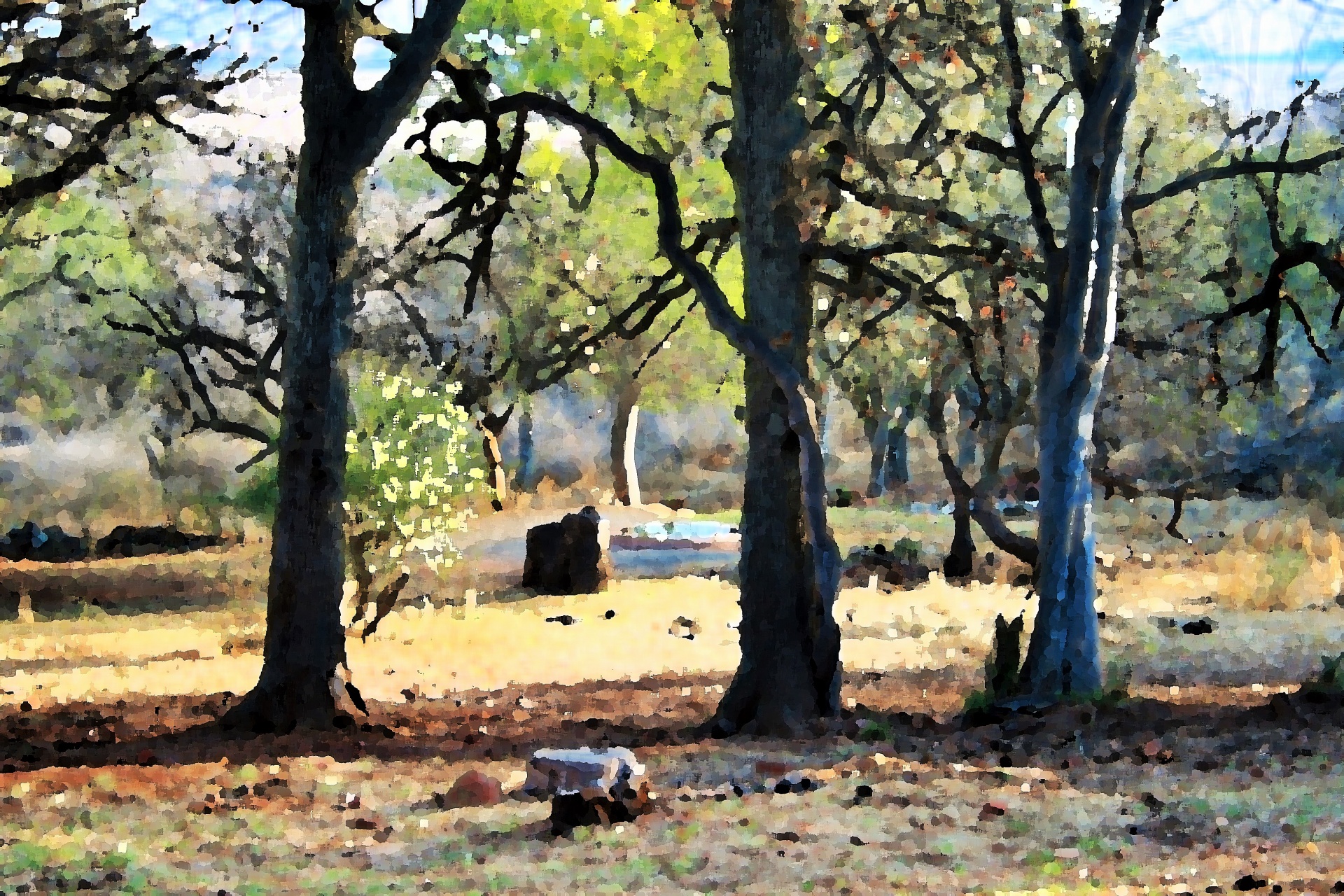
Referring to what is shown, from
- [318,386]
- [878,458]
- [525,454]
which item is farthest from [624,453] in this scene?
[318,386]

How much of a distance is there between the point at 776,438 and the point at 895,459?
4422 centimetres

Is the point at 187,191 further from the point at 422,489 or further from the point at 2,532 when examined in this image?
the point at 422,489

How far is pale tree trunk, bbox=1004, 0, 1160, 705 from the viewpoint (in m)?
9.34

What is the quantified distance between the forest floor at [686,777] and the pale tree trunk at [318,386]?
0.48 metres

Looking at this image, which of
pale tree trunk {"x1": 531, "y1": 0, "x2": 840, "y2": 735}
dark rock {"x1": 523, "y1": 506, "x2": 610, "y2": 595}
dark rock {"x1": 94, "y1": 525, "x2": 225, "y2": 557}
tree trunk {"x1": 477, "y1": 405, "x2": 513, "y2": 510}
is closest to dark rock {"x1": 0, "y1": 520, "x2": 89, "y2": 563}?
dark rock {"x1": 94, "y1": 525, "x2": 225, "y2": 557}

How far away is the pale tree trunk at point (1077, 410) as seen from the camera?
9.34 m

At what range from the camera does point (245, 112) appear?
575 inches

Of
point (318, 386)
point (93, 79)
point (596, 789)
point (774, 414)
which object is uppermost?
point (93, 79)

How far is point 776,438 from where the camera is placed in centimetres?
905

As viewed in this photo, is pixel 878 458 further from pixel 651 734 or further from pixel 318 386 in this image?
pixel 318 386

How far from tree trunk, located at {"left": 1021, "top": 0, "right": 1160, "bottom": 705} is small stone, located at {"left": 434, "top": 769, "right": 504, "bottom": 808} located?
395 centimetres

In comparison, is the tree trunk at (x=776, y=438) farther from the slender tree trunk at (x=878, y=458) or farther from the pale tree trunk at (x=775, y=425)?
the slender tree trunk at (x=878, y=458)

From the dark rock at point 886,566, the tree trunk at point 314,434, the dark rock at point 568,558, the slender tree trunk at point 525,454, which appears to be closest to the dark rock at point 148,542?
the dark rock at point 568,558

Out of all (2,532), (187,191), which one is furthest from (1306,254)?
(187,191)
